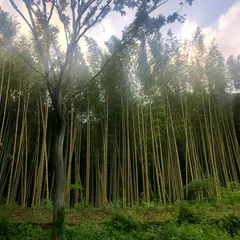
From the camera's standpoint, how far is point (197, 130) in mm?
13438

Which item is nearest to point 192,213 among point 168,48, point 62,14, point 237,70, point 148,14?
point 148,14

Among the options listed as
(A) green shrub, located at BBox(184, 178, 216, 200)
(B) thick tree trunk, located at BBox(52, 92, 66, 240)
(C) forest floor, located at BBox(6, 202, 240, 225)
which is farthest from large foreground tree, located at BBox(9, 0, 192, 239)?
(A) green shrub, located at BBox(184, 178, 216, 200)

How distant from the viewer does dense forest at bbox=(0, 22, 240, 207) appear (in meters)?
10.3

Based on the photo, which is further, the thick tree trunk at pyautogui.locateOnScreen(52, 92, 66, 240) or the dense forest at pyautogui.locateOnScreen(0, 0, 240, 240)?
the dense forest at pyautogui.locateOnScreen(0, 0, 240, 240)

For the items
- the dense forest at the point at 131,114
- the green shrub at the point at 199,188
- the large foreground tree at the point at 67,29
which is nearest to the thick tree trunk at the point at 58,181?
the large foreground tree at the point at 67,29

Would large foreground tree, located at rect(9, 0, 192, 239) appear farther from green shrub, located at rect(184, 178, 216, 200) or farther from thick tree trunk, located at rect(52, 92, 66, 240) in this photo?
green shrub, located at rect(184, 178, 216, 200)

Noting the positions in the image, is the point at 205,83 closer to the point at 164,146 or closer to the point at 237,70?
the point at 237,70

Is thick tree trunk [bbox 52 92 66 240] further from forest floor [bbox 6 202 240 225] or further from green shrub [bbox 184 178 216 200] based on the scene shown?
green shrub [bbox 184 178 216 200]

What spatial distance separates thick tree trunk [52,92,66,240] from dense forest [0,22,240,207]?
4369 millimetres

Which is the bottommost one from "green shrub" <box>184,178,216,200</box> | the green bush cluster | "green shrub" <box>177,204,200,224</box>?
the green bush cluster

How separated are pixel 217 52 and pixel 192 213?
7.27m

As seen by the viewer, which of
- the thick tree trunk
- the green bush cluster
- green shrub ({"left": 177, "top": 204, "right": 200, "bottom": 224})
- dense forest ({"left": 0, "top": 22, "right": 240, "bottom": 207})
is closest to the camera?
the thick tree trunk

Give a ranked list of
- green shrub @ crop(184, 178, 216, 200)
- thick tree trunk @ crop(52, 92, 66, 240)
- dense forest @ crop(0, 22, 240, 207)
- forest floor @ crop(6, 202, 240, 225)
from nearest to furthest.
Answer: thick tree trunk @ crop(52, 92, 66, 240)
forest floor @ crop(6, 202, 240, 225)
green shrub @ crop(184, 178, 216, 200)
dense forest @ crop(0, 22, 240, 207)

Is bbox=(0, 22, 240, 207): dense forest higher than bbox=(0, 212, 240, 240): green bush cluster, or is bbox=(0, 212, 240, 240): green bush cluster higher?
bbox=(0, 22, 240, 207): dense forest
